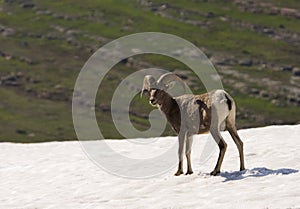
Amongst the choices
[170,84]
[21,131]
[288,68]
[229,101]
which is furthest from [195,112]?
[288,68]

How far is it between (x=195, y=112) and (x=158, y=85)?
69.5 inches

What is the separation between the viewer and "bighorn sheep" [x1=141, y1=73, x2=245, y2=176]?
21.1 m

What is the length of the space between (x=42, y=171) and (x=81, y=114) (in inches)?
5852

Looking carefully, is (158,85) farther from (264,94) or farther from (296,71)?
(296,71)

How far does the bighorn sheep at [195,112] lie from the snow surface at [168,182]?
1.23 meters

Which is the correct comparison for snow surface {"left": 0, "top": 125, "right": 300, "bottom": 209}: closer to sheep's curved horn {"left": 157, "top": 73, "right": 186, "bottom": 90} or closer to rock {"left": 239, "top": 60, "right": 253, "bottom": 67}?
sheep's curved horn {"left": 157, "top": 73, "right": 186, "bottom": 90}

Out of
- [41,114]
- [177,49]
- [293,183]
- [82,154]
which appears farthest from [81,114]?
[293,183]

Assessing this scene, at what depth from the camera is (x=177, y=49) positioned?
199 m

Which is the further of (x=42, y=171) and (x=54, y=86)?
(x=54, y=86)

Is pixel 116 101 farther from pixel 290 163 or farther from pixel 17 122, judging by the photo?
pixel 290 163

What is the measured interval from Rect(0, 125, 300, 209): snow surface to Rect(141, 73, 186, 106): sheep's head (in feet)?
9.77

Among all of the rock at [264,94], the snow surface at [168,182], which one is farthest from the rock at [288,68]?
the snow surface at [168,182]

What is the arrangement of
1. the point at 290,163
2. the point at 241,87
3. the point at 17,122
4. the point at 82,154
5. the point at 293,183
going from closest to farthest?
the point at 293,183
the point at 290,163
the point at 82,154
the point at 17,122
the point at 241,87

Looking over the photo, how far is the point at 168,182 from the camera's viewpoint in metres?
22.1
